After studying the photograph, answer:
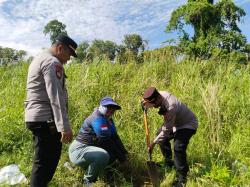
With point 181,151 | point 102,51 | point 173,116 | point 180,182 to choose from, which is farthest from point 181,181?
point 102,51

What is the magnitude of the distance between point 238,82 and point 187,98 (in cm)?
121

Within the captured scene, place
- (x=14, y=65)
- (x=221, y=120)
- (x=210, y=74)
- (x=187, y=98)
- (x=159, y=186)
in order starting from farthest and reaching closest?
1. (x=14, y=65)
2. (x=210, y=74)
3. (x=187, y=98)
4. (x=221, y=120)
5. (x=159, y=186)

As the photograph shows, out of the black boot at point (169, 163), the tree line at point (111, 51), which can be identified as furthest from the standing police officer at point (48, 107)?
the tree line at point (111, 51)

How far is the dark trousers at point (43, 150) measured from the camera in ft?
13.2

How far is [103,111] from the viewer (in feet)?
17.2

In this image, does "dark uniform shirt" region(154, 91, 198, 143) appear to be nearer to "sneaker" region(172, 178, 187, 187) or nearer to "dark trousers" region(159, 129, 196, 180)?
"dark trousers" region(159, 129, 196, 180)

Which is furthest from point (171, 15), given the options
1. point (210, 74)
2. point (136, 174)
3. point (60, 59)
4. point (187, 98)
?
point (60, 59)

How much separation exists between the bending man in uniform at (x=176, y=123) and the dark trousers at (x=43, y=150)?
55.5 inches

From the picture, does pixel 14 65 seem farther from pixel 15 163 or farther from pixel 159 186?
pixel 159 186

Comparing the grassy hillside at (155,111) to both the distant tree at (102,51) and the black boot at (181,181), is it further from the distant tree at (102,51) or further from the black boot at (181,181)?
the distant tree at (102,51)

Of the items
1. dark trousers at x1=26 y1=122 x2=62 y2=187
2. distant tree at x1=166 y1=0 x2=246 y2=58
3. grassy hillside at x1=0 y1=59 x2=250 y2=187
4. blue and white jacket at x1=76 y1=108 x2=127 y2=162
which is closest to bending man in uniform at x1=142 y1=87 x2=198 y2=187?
grassy hillside at x1=0 y1=59 x2=250 y2=187

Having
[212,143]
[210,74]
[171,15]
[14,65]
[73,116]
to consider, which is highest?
[171,15]

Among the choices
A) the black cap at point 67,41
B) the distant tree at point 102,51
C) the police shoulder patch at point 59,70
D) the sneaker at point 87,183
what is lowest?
the sneaker at point 87,183

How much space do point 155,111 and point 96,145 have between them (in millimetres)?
1701
